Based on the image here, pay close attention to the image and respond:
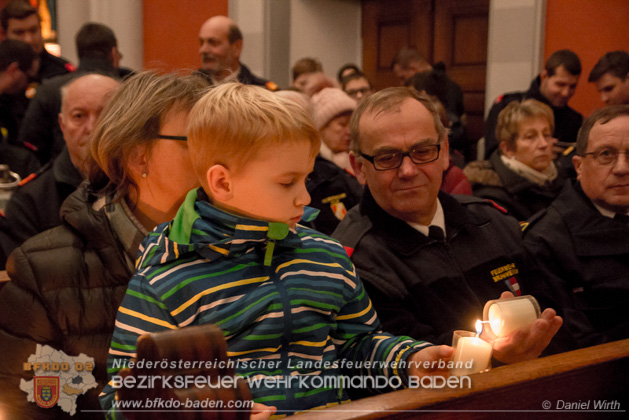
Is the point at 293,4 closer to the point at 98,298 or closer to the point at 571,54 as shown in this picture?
the point at 571,54

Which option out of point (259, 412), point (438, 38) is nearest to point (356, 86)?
point (438, 38)

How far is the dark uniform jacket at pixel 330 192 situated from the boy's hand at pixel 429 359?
5.98 feet

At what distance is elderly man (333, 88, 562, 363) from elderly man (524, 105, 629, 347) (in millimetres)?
146

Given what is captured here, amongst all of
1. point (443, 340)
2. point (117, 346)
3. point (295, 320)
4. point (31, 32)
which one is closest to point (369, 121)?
point (443, 340)

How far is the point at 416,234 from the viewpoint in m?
2.15

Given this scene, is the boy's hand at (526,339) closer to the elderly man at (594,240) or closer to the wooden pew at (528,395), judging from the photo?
the wooden pew at (528,395)

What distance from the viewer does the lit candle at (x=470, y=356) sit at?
57.8 inches

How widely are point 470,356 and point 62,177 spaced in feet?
6.12

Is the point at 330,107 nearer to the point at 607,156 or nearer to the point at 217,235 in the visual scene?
the point at 607,156

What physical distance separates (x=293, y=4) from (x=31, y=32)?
3348 mm

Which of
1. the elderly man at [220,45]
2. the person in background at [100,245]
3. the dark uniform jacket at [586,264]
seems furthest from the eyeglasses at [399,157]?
the elderly man at [220,45]

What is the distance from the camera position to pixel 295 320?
4.87 ft

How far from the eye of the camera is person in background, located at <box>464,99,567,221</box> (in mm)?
3719

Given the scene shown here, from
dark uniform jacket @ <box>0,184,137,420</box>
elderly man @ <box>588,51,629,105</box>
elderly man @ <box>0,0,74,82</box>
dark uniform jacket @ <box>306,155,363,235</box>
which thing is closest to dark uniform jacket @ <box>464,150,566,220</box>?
dark uniform jacket @ <box>306,155,363,235</box>
